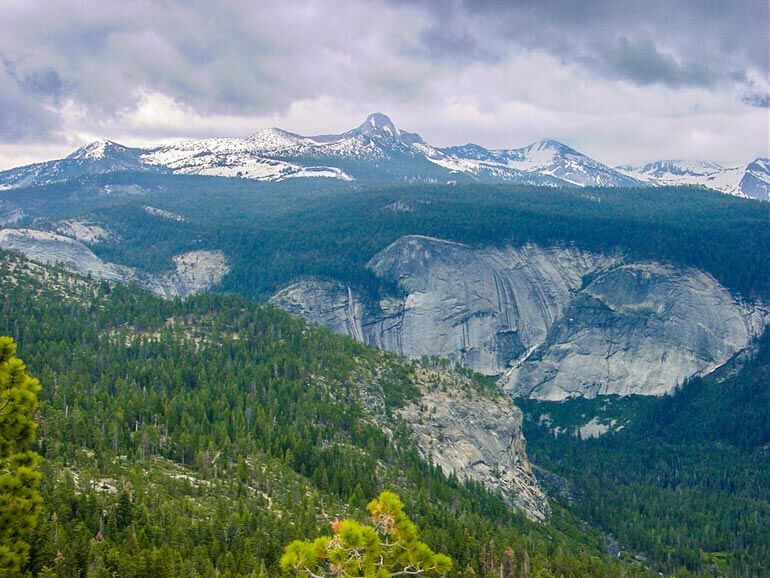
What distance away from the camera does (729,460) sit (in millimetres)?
196125

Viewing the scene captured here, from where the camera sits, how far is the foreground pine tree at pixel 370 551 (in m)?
32.4

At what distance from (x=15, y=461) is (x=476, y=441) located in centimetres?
11651

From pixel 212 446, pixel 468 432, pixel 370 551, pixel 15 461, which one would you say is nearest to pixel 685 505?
pixel 468 432

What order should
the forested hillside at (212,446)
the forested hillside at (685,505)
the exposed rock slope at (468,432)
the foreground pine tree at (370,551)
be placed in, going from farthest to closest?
the forested hillside at (685,505) → the exposed rock slope at (468,432) → the forested hillside at (212,446) → the foreground pine tree at (370,551)

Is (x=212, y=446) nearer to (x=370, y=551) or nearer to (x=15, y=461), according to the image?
(x=15, y=461)

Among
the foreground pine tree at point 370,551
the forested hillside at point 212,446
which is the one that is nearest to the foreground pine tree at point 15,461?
the foreground pine tree at point 370,551

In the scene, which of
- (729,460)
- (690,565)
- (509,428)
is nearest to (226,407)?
(509,428)

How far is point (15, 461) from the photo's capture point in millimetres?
39656

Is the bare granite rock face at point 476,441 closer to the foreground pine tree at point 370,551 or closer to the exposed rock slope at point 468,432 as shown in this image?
the exposed rock slope at point 468,432

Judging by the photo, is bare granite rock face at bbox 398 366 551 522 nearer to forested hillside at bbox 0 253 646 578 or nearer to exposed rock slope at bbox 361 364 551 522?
exposed rock slope at bbox 361 364 551 522

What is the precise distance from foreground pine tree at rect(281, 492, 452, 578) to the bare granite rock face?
10414 centimetres

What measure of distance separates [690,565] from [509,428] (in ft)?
119

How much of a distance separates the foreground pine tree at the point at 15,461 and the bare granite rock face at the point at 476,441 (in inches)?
4035

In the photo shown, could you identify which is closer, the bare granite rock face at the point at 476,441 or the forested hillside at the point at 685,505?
the bare granite rock face at the point at 476,441
